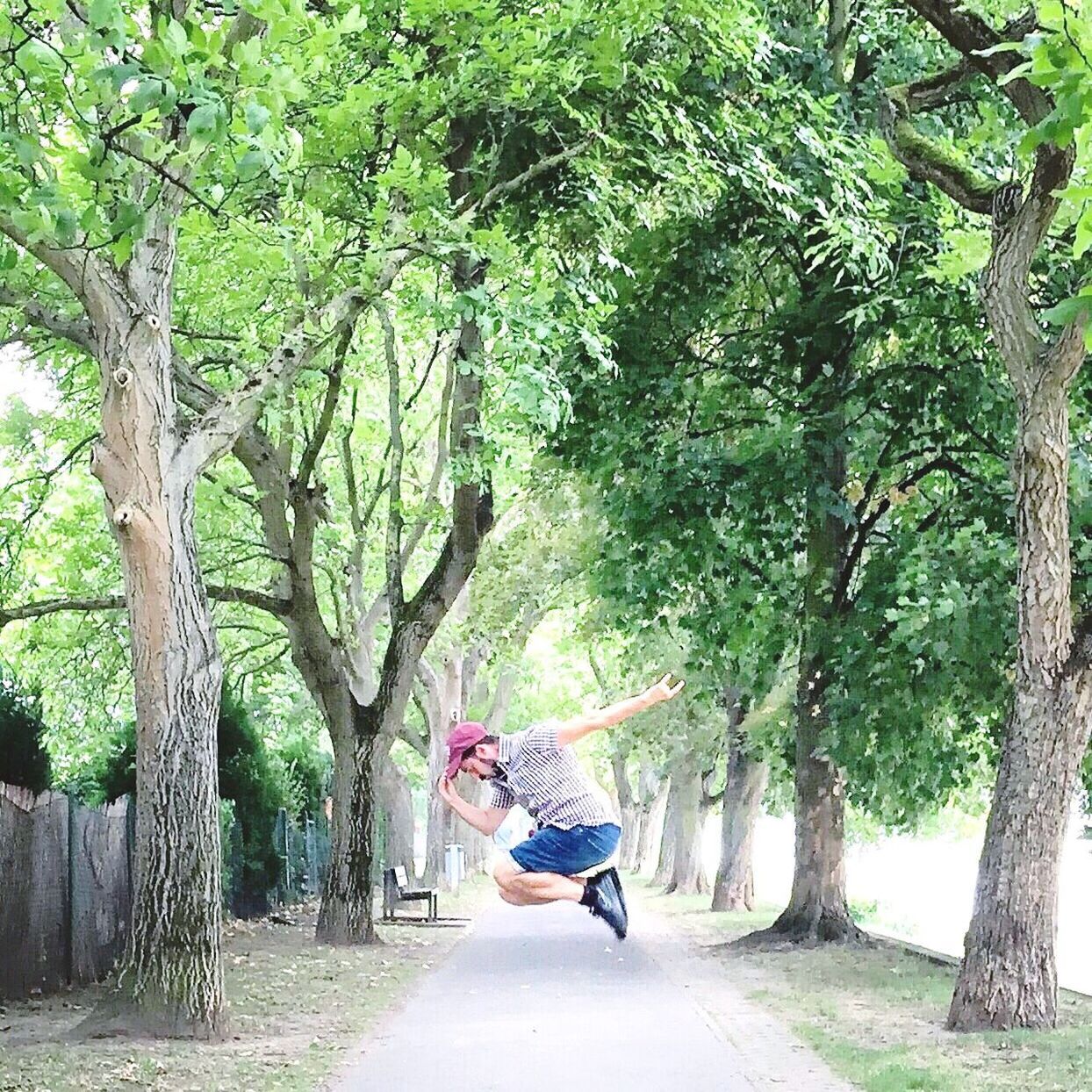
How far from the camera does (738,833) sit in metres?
35.4

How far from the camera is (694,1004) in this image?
16.2 m

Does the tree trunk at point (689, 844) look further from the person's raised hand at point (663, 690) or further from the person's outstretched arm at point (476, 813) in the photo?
the person's raised hand at point (663, 690)

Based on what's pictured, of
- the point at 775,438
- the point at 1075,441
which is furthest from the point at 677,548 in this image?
the point at 1075,441

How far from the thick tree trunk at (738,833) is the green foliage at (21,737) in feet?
62.8

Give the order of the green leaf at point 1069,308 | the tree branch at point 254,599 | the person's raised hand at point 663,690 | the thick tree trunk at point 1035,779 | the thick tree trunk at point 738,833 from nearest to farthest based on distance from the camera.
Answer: the green leaf at point 1069,308 → the person's raised hand at point 663,690 → the thick tree trunk at point 1035,779 → the tree branch at point 254,599 → the thick tree trunk at point 738,833

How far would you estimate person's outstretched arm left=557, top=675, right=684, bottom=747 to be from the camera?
7402mm

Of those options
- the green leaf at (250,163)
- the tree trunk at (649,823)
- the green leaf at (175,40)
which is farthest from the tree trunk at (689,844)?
the green leaf at (175,40)

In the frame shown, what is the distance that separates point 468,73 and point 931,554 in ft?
23.3

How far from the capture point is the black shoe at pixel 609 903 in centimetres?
822

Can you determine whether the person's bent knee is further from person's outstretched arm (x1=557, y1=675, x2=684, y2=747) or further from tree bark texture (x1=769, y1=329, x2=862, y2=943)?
tree bark texture (x1=769, y1=329, x2=862, y2=943)

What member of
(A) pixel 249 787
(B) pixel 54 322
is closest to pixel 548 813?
(B) pixel 54 322

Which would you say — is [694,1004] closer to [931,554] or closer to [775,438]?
[931,554]

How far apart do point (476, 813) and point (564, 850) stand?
23.3 inches

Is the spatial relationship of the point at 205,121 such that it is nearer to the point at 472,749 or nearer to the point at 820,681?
the point at 472,749
